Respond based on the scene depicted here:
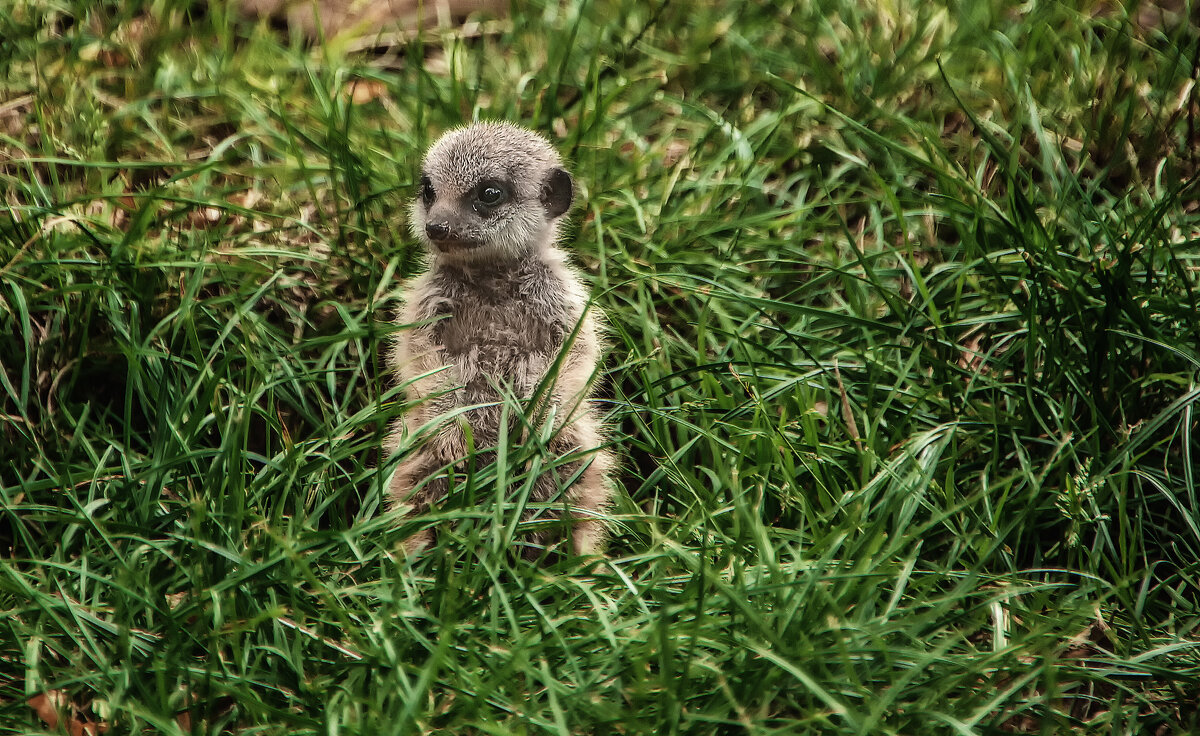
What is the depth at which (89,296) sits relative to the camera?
396 cm

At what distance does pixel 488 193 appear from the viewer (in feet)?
12.8

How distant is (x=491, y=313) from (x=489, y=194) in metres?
0.41

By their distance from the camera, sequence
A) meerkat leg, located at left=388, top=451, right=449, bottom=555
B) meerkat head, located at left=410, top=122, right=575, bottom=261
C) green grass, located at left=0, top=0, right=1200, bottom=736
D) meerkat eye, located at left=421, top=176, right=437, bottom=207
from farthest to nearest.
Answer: meerkat eye, located at left=421, top=176, right=437, bottom=207 < meerkat head, located at left=410, top=122, right=575, bottom=261 < meerkat leg, located at left=388, top=451, right=449, bottom=555 < green grass, located at left=0, top=0, right=1200, bottom=736

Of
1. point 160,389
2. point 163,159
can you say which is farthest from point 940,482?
point 163,159

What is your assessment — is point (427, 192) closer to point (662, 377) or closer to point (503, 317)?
point (503, 317)

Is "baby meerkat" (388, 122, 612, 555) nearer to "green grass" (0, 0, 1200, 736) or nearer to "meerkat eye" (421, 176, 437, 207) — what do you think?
"meerkat eye" (421, 176, 437, 207)

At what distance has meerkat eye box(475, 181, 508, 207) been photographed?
3.90 m

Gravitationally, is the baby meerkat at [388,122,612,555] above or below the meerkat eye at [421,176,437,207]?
below

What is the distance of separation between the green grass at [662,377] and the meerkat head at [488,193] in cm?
34

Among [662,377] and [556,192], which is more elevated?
[556,192]

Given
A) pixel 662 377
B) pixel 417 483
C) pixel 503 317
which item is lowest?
pixel 417 483

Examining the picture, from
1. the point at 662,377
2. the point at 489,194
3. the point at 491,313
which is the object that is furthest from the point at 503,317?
the point at 662,377

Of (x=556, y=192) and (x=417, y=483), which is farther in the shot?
(x=556, y=192)

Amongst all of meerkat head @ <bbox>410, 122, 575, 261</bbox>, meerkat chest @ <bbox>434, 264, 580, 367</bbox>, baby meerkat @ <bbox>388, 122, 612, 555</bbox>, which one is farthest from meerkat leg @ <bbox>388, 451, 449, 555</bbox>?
meerkat head @ <bbox>410, 122, 575, 261</bbox>
